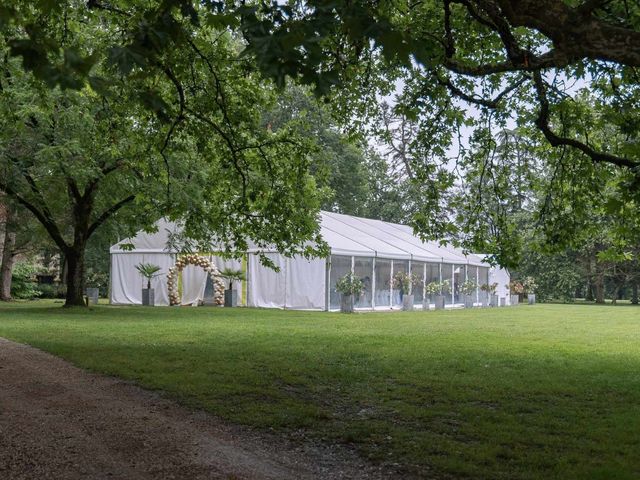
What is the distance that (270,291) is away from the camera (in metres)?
26.1

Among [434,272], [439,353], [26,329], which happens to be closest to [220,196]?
[439,353]

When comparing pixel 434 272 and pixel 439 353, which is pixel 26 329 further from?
pixel 434 272

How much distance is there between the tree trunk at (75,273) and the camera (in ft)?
73.7

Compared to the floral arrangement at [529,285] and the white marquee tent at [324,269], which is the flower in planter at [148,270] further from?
the floral arrangement at [529,285]

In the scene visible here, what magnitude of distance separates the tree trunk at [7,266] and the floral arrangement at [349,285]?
16523 mm

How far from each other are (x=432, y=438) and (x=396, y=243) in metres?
24.2

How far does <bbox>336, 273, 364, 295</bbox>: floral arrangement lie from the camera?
24.3 m

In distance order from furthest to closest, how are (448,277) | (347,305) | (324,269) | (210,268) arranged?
(448,277) → (210,268) → (324,269) → (347,305)

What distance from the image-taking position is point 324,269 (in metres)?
24.4

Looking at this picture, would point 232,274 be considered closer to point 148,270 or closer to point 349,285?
point 148,270

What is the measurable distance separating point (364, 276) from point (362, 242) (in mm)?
1471

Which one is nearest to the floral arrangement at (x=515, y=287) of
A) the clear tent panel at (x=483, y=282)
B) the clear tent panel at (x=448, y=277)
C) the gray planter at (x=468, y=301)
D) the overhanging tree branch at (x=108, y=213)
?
the clear tent panel at (x=483, y=282)

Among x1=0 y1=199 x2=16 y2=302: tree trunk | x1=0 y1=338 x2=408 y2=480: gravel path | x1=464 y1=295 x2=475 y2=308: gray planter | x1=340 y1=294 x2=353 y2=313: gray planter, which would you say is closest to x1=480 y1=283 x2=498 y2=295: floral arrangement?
x1=464 y1=295 x2=475 y2=308: gray planter

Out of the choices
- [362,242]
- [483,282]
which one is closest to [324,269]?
[362,242]
